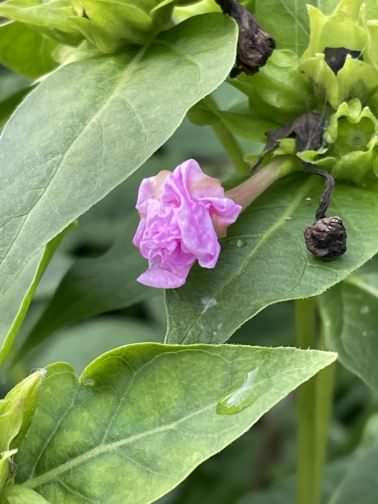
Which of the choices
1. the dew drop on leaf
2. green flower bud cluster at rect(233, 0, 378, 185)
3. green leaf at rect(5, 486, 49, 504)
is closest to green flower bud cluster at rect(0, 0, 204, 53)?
green flower bud cluster at rect(233, 0, 378, 185)

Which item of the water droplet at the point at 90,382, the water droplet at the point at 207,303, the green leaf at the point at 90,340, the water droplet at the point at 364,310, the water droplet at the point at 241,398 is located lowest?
the green leaf at the point at 90,340

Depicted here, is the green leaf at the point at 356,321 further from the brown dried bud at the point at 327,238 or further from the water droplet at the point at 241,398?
the water droplet at the point at 241,398

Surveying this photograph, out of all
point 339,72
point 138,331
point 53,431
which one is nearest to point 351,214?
point 339,72

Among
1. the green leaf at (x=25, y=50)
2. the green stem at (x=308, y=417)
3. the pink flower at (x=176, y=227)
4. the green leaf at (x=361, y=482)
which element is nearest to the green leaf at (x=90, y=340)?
the green leaf at (x=361, y=482)

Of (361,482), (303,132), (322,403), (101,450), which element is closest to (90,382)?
(101,450)

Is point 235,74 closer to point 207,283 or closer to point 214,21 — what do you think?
point 214,21
